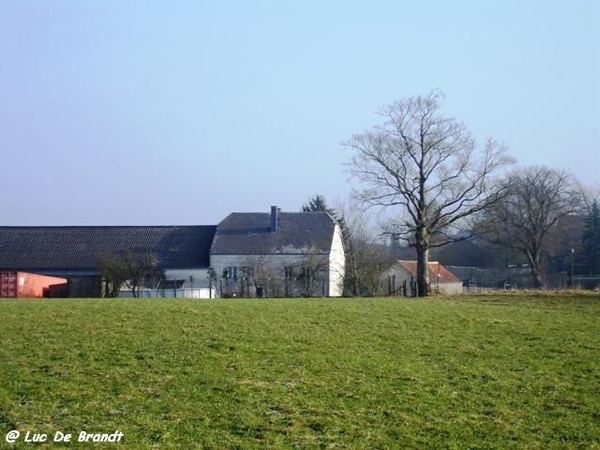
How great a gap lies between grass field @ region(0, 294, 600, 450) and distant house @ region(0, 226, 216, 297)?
4995 cm

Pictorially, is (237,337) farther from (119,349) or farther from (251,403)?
(251,403)

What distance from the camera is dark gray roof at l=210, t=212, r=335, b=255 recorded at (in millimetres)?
73562

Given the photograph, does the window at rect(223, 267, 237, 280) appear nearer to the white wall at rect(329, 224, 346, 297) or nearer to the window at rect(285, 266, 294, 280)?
the window at rect(285, 266, 294, 280)

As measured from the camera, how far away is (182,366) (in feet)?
49.7

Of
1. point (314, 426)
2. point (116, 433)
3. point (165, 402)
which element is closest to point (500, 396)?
point (314, 426)

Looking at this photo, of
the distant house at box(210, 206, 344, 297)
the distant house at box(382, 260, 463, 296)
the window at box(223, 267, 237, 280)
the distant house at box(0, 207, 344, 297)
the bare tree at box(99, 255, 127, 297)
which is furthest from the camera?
the window at box(223, 267, 237, 280)

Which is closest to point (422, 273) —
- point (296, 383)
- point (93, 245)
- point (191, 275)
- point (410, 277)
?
point (410, 277)

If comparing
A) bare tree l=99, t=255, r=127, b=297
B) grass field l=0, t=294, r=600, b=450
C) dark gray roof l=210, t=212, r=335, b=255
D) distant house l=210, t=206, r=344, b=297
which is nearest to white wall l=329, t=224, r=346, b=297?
distant house l=210, t=206, r=344, b=297

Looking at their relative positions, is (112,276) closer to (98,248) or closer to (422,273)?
(98,248)

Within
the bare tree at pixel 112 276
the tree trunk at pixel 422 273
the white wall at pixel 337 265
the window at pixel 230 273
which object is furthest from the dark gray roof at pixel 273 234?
the tree trunk at pixel 422 273

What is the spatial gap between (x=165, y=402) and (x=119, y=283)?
45.7m

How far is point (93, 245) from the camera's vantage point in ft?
246

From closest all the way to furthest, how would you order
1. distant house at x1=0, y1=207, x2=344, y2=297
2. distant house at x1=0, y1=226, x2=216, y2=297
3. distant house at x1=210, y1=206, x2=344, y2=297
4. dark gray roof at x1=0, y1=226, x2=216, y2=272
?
1. distant house at x1=210, y1=206, x2=344, y2=297
2. distant house at x1=0, y1=207, x2=344, y2=297
3. distant house at x1=0, y1=226, x2=216, y2=297
4. dark gray roof at x1=0, y1=226, x2=216, y2=272

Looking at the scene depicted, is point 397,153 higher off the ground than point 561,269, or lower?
higher
